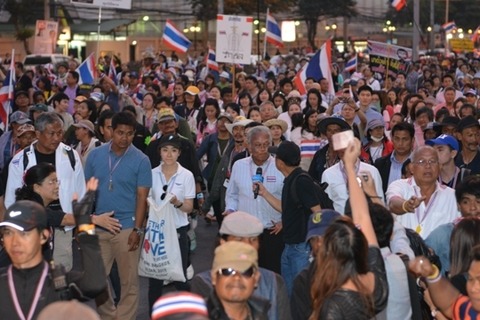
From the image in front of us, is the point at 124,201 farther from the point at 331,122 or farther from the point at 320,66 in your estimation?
the point at 320,66

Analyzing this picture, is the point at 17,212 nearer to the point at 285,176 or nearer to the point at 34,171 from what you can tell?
the point at 34,171

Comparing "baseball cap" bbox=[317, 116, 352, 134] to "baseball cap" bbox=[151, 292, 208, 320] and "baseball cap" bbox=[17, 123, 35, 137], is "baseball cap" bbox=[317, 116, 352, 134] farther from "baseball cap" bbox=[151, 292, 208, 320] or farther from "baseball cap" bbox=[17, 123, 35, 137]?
"baseball cap" bbox=[151, 292, 208, 320]

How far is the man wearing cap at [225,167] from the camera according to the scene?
1158cm

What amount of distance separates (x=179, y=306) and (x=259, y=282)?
1.98 meters

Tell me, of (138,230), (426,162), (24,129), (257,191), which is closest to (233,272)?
(426,162)

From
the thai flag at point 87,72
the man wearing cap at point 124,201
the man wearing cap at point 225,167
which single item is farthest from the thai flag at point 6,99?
the man wearing cap at point 124,201

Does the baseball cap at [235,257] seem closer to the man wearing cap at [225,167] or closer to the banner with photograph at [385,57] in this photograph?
the man wearing cap at [225,167]

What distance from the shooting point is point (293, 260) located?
888 cm

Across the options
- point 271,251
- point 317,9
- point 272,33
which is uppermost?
point 317,9

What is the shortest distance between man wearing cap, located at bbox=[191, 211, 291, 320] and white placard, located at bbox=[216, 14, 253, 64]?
47.5 ft

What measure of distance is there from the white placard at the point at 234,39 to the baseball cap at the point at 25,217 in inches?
595

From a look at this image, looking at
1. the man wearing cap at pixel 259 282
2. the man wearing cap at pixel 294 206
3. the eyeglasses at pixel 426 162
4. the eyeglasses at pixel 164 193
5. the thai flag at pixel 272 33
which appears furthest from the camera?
the thai flag at pixel 272 33

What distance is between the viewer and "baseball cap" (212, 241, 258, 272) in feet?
17.1

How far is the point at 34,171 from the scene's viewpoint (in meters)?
7.90
